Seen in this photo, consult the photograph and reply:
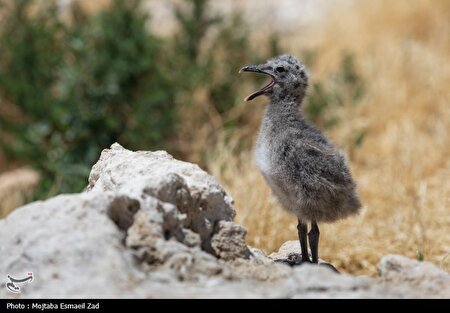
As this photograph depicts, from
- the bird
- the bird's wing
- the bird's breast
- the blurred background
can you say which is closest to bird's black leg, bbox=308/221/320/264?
the bird

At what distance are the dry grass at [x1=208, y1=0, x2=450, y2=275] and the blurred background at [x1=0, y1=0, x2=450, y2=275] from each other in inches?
1.0

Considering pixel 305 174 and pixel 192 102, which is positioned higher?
pixel 192 102

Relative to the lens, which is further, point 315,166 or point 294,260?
point 294,260

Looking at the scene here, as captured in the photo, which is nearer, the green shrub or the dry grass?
the dry grass

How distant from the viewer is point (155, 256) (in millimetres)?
2930

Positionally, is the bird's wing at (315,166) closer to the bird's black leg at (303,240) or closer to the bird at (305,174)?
the bird at (305,174)

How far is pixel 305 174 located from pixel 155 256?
1.28 meters

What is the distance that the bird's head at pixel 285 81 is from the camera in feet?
14.6

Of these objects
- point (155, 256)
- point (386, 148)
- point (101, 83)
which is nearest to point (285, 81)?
point (155, 256)

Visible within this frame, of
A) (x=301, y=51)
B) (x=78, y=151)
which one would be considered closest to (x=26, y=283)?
(x=78, y=151)

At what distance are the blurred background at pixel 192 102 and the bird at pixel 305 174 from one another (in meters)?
2.49

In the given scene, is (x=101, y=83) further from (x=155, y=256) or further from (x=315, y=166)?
(x=155, y=256)

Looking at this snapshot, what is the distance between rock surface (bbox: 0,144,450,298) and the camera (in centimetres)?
274

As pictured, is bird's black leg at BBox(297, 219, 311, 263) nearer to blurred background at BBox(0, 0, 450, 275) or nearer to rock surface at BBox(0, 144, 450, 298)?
rock surface at BBox(0, 144, 450, 298)
